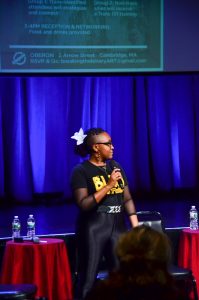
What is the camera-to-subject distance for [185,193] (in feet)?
32.0

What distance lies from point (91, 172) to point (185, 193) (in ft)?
15.8

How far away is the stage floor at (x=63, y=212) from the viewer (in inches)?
263

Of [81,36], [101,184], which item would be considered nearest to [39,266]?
[101,184]

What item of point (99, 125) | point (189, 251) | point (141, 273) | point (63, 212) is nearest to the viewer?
point (141, 273)

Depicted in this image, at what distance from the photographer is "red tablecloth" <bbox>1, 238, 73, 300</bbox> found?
17.8 ft

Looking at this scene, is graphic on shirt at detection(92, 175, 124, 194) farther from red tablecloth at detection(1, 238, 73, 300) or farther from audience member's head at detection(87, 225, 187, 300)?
audience member's head at detection(87, 225, 187, 300)

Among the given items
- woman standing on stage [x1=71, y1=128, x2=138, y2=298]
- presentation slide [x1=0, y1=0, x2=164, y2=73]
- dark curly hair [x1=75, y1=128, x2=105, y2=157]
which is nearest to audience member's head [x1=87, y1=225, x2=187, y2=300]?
woman standing on stage [x1=71, y1=128, x2=138, y2=298]

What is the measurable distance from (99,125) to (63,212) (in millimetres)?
1798

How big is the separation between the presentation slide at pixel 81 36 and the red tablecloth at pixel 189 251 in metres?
2.14

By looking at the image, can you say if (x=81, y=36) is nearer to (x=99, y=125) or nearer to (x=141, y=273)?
(x=99, y=125)

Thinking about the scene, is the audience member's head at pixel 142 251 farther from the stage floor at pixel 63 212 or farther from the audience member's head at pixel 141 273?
the stage floor at pixel 63 212

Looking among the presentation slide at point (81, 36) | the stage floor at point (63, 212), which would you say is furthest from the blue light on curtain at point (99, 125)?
the presentation slide at point (81, 36)

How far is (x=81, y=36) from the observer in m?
7.29

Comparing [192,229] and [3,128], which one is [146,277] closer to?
[192,229]
